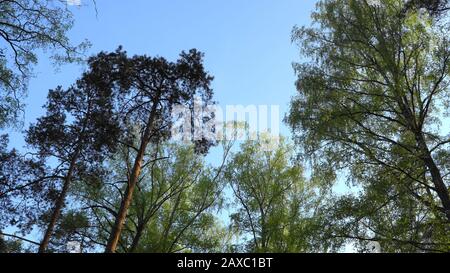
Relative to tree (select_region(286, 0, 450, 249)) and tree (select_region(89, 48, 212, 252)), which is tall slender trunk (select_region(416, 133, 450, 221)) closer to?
tree (select_region(286, 0, 450, 249))

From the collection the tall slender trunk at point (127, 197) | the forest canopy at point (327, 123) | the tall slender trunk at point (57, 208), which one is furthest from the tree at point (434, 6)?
the tall slender trunk at point (57, 208)

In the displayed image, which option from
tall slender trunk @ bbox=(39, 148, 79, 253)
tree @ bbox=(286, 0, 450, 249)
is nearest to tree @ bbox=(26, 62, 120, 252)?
tall slender trunk @ bbox=(39, 148, 79, 253)

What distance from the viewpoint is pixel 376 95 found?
45.3 ft

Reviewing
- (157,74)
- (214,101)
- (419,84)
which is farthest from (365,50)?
(157,74)

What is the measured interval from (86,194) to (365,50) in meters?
14.7

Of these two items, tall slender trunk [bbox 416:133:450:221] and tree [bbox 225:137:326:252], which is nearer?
tall slender trunk [bbox 416:133:450:221]

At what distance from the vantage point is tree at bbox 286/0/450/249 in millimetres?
13047

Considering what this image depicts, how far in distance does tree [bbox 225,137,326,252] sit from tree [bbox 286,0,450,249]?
9041 millimetres

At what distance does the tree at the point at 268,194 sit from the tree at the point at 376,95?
9.04 meters

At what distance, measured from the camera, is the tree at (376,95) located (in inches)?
514

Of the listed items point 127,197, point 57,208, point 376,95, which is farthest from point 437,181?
point 57,208

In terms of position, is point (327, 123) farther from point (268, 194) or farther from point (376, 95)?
point (268, 194)

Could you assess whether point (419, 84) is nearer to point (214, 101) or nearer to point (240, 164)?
point (214, 101)
